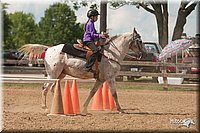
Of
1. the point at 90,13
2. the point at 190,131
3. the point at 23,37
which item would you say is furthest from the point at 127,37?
the point at 23,37

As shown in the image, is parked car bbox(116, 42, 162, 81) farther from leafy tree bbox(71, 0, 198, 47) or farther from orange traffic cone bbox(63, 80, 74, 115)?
orange traffic cone bbox(63, 80, 74, 115)

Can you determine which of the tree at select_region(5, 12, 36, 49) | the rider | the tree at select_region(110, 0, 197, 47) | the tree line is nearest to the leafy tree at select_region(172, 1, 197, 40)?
the tree at select_region(110, 0, 197, 47)

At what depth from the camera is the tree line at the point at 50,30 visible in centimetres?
5797

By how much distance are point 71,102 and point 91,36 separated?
1.64 meters

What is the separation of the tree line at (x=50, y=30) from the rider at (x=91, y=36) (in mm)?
45086

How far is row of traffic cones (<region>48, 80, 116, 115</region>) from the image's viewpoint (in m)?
9.44

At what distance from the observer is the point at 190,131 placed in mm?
7562

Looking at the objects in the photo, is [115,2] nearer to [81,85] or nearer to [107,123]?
[81,85]

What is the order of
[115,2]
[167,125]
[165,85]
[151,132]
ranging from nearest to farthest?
[151,132], [167,125], [165,85], [115,2]

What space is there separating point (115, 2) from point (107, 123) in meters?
14.7

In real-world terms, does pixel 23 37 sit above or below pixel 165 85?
above

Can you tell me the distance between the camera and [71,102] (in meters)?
9.84

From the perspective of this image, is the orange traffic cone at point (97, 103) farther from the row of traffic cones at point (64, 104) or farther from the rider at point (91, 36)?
the rider at point (91, 36)

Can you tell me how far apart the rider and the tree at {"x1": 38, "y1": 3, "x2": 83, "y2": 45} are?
45.8m
